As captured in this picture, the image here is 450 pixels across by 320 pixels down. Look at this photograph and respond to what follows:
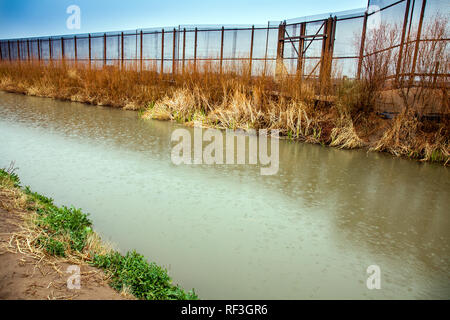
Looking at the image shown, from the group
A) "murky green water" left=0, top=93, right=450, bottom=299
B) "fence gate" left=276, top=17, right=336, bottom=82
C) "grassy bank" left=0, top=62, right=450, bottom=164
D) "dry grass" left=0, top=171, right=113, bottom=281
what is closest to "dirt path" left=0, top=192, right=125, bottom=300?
"dry grass" left=0, top=171, right=113, bottom=281

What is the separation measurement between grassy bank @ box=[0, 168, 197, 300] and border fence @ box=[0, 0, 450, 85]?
6.44 metres

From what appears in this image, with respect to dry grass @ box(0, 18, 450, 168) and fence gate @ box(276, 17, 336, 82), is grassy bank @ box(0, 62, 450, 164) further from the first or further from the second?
fence gate @ box(276, 17, 336, 82)

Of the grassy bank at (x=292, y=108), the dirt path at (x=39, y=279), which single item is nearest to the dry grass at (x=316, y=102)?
the grassy bank at (x=292, y=108)

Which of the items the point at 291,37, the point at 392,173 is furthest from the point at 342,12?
the point at 392,173

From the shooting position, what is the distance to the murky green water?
7.68ft

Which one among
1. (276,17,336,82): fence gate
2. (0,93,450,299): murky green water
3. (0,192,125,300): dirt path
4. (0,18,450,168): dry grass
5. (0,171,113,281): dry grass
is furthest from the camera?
(276,17,336,82): fence gate

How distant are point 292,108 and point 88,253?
20.8ft

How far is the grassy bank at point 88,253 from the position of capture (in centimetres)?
198

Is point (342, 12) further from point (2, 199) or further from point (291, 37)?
point (2, 199)

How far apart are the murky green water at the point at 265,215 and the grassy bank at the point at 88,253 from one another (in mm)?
220

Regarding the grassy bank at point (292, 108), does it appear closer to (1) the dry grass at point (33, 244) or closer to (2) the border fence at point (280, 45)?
(2) the border fence at point (280, 45)

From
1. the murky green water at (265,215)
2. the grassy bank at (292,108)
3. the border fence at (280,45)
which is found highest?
the border fence at (280,45)

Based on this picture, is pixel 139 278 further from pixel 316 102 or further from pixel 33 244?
pixel 316 102

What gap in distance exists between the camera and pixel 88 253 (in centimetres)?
227
